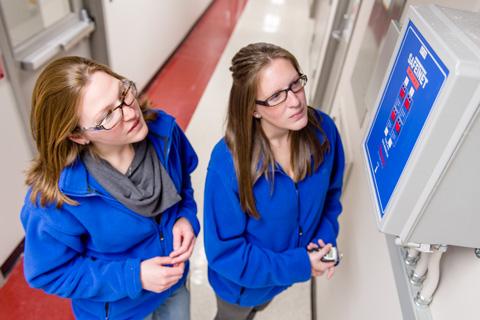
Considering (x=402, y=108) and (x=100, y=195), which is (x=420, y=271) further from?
(x=100, y=195)

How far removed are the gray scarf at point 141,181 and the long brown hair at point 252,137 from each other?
0.24 m

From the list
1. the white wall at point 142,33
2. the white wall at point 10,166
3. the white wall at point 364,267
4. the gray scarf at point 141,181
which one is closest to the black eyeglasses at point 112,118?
the gray scarf at point 141,181

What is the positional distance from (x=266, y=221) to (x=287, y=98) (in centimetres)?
40

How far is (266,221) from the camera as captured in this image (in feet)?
3.75

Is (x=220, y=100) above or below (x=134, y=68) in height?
below

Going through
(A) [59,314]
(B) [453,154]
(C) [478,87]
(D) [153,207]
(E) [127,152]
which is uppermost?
(C) [478,87]

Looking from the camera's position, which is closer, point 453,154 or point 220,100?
point 453,154

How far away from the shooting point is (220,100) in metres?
3.72

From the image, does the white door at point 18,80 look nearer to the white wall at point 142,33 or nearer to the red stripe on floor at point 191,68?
the white wall at point 142,33

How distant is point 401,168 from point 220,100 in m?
3.18

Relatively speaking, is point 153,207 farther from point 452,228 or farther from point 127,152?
point 452,228

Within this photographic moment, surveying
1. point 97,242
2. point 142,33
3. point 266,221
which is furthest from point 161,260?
point 142,33

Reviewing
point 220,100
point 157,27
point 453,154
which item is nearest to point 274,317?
point 453,154

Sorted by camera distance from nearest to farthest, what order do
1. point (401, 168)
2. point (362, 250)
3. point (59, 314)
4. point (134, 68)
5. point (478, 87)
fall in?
point (478, 87) < point (401, 168) < point (362, 250) < point (59, 314) < point (134, 68)
